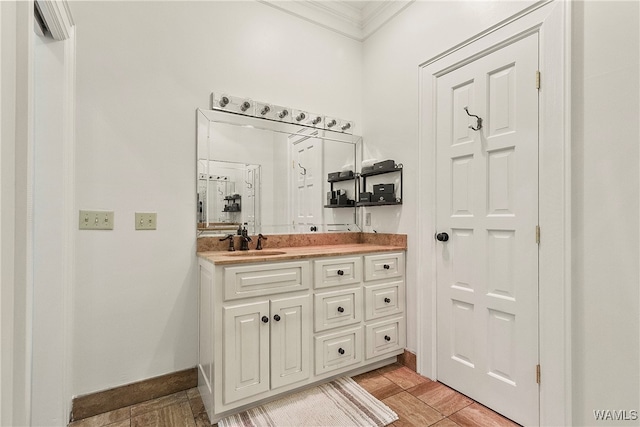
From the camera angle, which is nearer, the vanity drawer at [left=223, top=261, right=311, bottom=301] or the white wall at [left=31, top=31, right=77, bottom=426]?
the white wall at [left=31, top=31, right=77, bottom=426]

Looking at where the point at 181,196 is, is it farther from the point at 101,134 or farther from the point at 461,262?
the point at 461,262

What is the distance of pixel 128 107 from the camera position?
6.16 ft

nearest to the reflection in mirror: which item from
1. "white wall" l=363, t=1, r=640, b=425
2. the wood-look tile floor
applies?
the wood-look tile floor

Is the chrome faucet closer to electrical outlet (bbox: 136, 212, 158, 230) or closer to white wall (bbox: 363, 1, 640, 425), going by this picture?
electrical outlet (bbox: 136, 212, 158, 230)

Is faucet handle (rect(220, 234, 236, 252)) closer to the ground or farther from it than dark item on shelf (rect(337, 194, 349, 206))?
closer to the ground

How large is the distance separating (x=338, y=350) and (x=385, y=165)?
1.44 metres

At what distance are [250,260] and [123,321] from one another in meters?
0.93

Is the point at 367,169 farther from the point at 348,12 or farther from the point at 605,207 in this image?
the point at 605,207

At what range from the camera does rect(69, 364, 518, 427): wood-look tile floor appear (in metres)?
1.67

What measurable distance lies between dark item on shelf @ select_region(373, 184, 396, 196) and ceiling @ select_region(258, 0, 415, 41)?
1.42m


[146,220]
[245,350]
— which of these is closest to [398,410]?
[245,350]

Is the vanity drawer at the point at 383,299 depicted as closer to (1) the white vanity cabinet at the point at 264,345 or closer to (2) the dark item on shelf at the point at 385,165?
(1) the white vanity cabinet at the point at 264,345

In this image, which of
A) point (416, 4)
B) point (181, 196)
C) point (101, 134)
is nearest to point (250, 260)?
point (181, 196)

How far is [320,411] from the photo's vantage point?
5.72 feet
